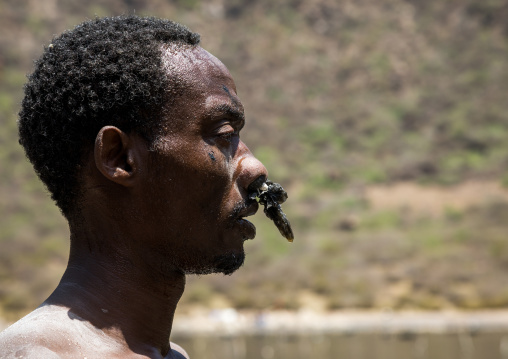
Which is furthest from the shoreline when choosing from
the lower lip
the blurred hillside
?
the lower lip

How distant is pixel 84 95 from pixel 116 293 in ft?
1.56

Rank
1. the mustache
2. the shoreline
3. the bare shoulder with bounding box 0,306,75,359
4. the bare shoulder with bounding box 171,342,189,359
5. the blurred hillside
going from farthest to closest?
the blurred hillside
the shoreline
the bare shoulder with bounding box 171,342,189,359
the mustache
the bare shoulder with bounding box 0,306,75,359

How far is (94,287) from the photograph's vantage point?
1.65m

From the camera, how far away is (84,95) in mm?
1634

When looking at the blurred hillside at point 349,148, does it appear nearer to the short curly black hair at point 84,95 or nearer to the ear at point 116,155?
the short curly black hair at point 84,95

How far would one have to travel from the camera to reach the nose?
5.75ft

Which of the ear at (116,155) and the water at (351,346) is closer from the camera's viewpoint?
the ear at (116,155)

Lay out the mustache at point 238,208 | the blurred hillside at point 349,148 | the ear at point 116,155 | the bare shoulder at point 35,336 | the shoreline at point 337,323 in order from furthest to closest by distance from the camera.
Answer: the blurred hillside at point 349,148
the shoreline at point 337,323
the mustache at point 238,208
the ear at point 116,155
the bare shoulder at point 35,336

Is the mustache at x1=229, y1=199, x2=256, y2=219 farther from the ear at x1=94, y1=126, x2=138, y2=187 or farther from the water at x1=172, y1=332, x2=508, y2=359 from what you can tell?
the water at x1=172, y1=332, x2=508, y2=359

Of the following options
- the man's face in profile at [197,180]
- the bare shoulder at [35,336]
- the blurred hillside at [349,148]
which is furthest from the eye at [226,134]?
the blurred hillside at [349,148]

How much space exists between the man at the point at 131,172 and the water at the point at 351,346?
12.5 meters

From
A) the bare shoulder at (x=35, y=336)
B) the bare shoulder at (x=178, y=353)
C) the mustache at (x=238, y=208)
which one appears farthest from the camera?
the bare shoulder at (x=178, y=353)

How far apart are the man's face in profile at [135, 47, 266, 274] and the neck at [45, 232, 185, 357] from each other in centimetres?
6

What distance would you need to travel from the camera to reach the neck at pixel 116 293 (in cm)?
163
